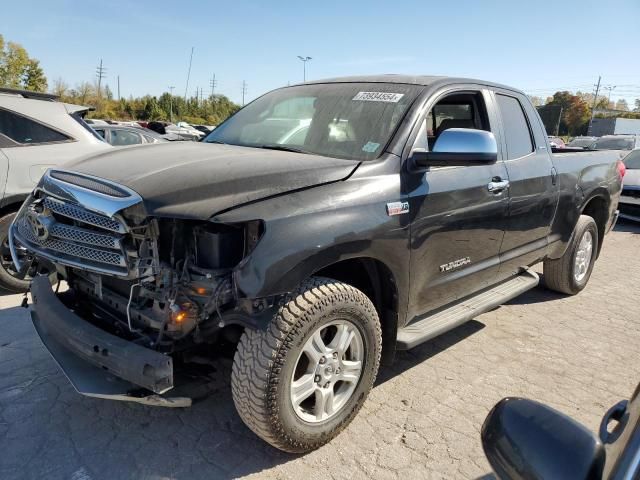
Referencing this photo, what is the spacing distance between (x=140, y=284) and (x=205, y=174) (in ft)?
2.03

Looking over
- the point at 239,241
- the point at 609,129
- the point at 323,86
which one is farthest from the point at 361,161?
the point at 609,129

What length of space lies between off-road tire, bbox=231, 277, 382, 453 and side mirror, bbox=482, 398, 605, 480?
1.15m

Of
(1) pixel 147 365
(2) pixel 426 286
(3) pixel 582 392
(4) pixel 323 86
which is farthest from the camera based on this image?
(4) pixel 323 86

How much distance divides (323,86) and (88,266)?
215 centimetres

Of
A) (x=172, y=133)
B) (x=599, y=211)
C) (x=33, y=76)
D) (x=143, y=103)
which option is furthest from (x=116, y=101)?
(x=599, y=211)

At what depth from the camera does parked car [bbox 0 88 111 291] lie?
459 centimetres

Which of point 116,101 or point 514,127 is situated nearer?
point 514,127

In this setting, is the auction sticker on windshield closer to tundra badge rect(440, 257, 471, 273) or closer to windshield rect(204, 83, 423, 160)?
windshield rect(204, 83, 423, 160)

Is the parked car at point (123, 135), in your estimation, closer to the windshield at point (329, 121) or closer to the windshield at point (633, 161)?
the windshield at point (329, 121)

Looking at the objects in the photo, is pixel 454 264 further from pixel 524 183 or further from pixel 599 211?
pixel 599 211

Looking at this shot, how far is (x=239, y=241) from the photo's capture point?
7.81 feet

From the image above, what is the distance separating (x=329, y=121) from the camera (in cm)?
329

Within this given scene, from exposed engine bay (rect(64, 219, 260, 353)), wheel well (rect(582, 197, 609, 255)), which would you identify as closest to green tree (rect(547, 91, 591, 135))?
wheel well (rect(582, 197, 609, 255))

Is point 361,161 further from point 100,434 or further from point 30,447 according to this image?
point 30,447
